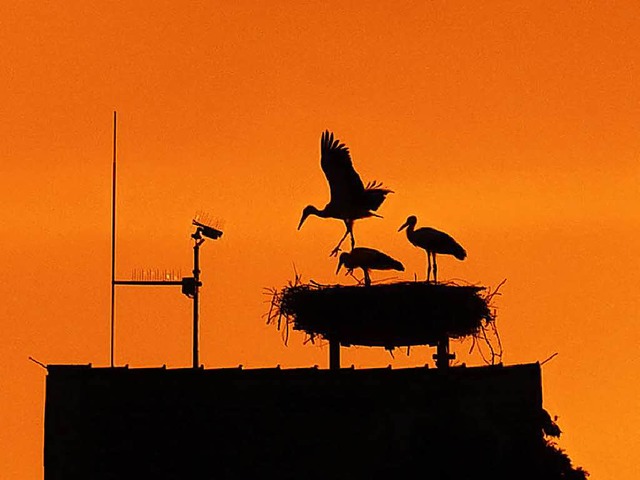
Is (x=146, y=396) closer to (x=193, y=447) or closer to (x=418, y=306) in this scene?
(x=193, y=447)

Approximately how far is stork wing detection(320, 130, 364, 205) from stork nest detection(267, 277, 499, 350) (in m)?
2.13

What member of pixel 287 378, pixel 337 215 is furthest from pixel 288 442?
pixel 337 215

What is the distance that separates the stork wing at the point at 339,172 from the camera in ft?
159

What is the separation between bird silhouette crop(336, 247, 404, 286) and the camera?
48.1 meters

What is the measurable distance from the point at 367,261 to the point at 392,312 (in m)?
2.20

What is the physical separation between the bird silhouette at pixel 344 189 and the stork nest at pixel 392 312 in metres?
2.02

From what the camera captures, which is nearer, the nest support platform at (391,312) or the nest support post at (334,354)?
the nest support platform at (391,312)

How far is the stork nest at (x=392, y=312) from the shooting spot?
4622cm

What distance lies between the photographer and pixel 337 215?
4875 centimetres

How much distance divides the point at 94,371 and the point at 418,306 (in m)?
5.05

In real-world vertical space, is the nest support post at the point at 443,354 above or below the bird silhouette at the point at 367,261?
below

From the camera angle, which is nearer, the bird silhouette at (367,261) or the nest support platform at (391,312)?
the nest support platform at (391,312)

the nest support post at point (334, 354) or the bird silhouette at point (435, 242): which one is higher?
the bird silhouette at point (435, 242)

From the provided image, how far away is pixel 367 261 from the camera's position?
48281 millimetres
